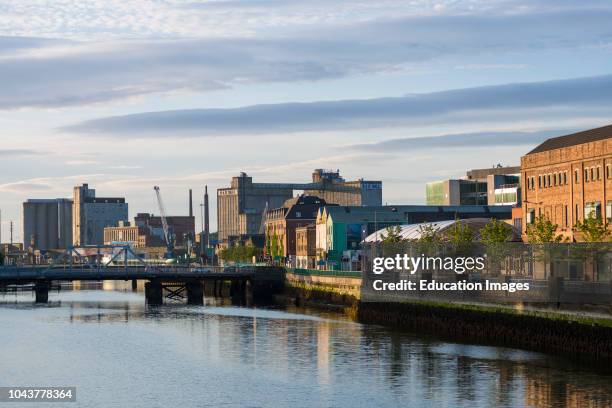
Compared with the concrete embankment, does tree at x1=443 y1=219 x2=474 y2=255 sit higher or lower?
higher

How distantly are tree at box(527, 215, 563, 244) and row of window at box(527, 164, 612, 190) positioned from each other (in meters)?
4.21

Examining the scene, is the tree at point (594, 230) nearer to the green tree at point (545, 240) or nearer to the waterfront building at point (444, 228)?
the green tree at point (545, 240)

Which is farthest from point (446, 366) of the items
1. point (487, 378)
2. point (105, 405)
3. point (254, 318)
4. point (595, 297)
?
point (254, 318)

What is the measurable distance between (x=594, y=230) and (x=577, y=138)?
27.4 metres

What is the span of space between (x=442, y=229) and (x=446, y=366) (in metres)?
69.2

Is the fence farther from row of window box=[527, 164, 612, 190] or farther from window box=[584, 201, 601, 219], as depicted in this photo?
row of window box=[527, 164, 612, 190]

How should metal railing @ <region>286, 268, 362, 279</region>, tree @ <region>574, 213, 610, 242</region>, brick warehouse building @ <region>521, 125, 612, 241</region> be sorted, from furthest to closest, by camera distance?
metal railing @ <region>286, 268, 362, 279</region> → brick warehouse building @ <region>521, 125, 612, 241</region> → tree @ <region>574, 213, 610, 242</region>

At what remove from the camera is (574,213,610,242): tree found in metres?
105

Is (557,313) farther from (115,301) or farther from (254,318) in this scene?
(115,301)

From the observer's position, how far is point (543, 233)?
4663 inches

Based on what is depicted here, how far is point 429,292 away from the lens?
4407 inches

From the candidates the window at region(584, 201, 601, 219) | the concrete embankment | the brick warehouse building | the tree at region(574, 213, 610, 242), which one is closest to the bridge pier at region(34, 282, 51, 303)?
the concrete embankment

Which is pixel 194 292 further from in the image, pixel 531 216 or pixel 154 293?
pixel 531 216

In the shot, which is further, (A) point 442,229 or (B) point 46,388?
(A) point 442,229
